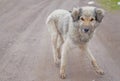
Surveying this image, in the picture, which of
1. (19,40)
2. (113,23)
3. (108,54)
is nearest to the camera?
(108,54)

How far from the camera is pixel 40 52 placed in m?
9.36

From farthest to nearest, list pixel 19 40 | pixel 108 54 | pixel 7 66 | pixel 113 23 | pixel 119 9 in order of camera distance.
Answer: pixel 119 9 → pixel 113 23 → pixel 19 40 → pixel 108 54 → pixel 7 66

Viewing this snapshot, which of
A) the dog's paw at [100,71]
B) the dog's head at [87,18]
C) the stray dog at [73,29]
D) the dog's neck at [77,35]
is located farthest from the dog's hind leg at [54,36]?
the dog's head at [87,18]

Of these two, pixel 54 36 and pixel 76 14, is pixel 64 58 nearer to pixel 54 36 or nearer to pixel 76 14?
pixel 54 36

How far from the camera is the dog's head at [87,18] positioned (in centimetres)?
693

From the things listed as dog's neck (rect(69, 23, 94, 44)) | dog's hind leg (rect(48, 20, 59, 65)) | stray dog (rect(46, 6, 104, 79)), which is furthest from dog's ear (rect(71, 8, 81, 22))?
A: dog's hind leg (rect(48, 20, 59, 65))

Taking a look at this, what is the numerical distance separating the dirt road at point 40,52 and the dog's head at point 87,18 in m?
1.22

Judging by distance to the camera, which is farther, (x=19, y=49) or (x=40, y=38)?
(x=40, y=38)

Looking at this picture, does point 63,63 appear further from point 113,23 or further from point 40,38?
point 113,23

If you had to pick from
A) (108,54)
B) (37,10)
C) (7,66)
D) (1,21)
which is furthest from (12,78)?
(37,10)

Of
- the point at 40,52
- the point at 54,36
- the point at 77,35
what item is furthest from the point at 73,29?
the point at 40,52

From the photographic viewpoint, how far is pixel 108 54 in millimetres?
9141

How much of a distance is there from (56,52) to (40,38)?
90.8 inches

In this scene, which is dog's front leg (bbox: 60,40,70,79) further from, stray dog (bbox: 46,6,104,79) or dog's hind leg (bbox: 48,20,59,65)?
dog's hind leg (bbox: 48,20,59,65)
